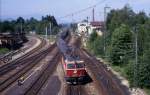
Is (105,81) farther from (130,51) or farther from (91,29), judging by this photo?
(91,29)

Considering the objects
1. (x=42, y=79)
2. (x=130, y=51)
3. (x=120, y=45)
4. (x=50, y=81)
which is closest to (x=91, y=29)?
(x=120, y=45)

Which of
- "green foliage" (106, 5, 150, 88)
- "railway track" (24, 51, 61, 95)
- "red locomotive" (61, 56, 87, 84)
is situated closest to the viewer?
"railway track" (24, 51, 61, 95)

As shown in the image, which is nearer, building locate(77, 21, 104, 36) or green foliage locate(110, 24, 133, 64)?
green foliage locate(110, 24, 133, 64)

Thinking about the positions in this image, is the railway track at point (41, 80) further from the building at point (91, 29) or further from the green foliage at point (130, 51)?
the building at point (91, 29)

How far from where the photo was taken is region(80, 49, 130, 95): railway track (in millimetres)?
30766

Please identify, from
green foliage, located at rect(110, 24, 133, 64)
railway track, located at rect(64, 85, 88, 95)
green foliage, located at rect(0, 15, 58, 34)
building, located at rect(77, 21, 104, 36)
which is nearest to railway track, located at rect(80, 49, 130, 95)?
railway track, located at rect(64, 85, 88, 95)

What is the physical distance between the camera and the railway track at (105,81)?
1211 inches

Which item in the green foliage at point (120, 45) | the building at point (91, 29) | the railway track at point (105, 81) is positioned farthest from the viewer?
the building at point (91, 29)

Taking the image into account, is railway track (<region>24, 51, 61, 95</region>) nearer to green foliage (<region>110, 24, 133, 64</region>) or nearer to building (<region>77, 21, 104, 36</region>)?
green foliage (<region>110, 24, 133, 64</region>)

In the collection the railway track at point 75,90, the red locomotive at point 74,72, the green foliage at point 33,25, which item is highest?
the green foliage at point 33,25

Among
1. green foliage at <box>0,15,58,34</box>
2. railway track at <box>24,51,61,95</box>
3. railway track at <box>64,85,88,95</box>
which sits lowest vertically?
railway track at <box>24,51,61,95</box>

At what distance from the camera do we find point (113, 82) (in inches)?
1404

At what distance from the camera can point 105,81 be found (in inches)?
1435

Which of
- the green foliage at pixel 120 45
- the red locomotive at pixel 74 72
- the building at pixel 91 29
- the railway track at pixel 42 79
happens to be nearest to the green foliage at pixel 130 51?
the green foliage at pixel 120 45
